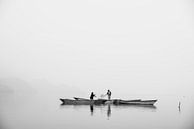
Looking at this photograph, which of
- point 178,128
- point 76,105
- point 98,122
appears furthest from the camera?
point 76,105

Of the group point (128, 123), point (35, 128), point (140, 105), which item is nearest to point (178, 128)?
point (128, 123)

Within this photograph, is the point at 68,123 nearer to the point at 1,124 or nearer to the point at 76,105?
the point at 1,124

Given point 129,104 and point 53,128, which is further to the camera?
point 129,104

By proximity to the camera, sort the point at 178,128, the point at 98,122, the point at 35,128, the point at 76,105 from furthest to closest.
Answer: the point at 76,105 < the point at 98,122 < the point at 178,128 < the point at 35,128

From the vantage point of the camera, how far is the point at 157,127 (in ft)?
89.2

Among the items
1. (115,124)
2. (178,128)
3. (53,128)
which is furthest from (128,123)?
(53,128)

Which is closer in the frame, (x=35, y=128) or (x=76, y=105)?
(x=35, y=128)

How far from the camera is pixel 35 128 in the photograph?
24922 millimetres

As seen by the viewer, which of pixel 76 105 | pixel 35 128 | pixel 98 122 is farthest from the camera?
pixel 76 105

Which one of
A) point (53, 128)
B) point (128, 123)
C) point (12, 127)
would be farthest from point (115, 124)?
point (12, 127)

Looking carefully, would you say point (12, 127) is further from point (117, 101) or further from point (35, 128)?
point (117, 101)

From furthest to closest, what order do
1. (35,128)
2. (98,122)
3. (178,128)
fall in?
(98,122), (178,128), (35,128)

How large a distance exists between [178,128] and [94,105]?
74.2 feet

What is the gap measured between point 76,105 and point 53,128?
73.3 feet
